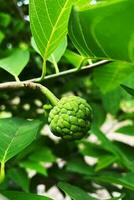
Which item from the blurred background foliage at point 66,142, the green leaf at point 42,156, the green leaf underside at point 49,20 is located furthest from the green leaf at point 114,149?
the green leaf underside at point 49,20

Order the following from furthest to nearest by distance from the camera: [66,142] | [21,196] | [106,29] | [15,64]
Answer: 1. [66,142]
2. [15,64]
3. [21,196]
4. [106,29]

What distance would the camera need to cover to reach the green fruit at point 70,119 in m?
0.93

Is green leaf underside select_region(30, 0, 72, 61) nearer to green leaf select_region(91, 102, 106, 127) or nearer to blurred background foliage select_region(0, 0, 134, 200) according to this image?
blurred background foliage select_region(0, 0, 134, 200)

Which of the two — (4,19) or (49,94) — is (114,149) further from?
(4,19)

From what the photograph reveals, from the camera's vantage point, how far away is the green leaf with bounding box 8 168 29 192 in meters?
1.87

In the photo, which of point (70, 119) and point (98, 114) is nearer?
point (70, 119)

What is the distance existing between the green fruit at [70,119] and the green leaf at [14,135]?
49 mm

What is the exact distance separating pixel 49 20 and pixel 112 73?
585mm

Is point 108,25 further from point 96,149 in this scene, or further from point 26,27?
point 26,27


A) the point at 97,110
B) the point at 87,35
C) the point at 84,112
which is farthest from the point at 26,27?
the point at 87,35

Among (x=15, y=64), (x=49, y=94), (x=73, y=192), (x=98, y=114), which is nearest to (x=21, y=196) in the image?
(x=73, y=192)

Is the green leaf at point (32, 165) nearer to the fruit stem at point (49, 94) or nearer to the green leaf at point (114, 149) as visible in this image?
the green leaf at point (114, 149)

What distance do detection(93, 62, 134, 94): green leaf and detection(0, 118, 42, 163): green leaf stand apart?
19.5 inches

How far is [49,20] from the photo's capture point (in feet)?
2.91
